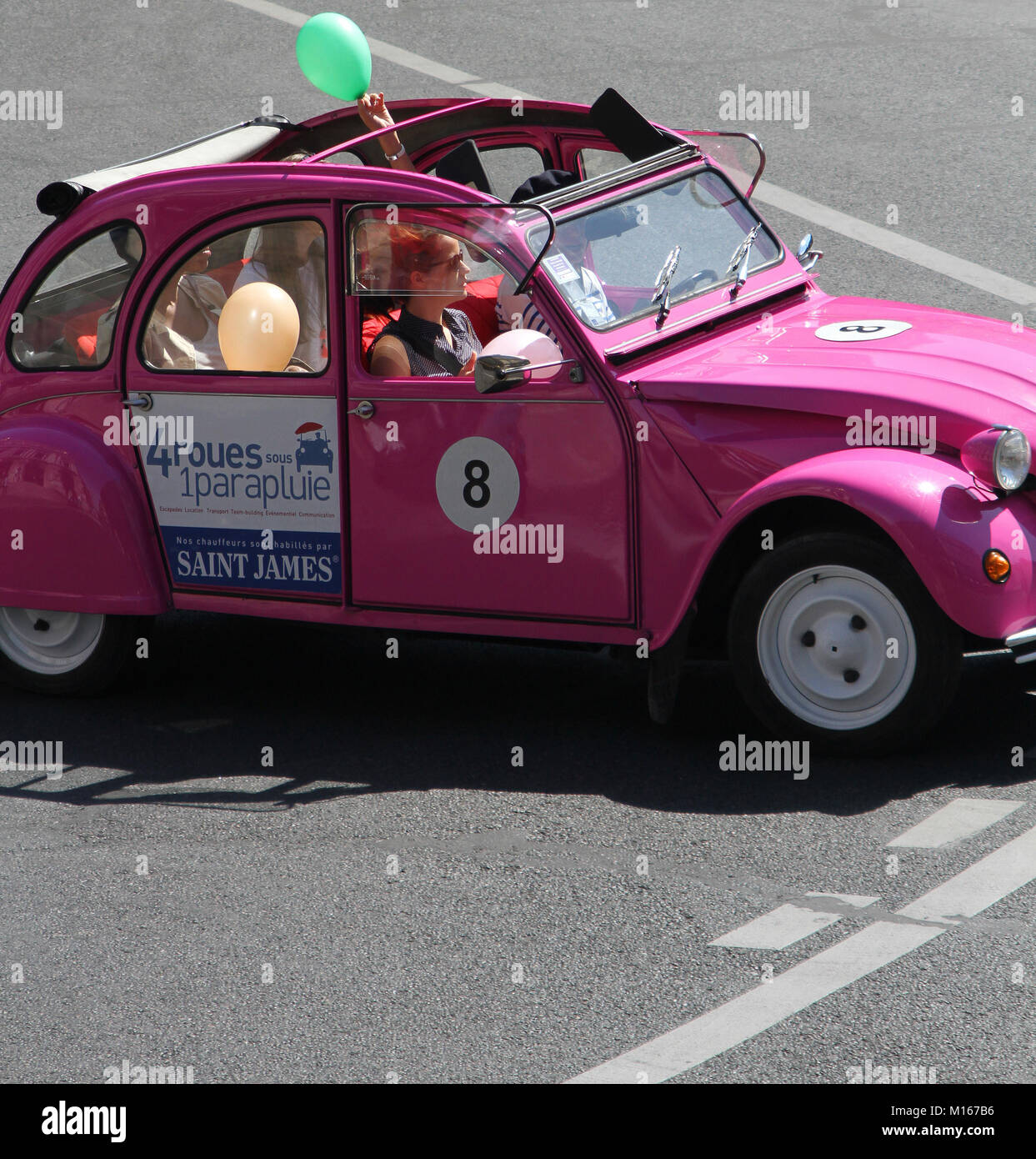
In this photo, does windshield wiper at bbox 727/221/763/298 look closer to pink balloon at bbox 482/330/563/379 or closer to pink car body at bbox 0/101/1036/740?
pink car body at bbox 0/101/1036/740

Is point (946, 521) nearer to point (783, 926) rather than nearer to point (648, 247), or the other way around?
point (783, 926)

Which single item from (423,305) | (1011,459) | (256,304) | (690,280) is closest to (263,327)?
(256,304)

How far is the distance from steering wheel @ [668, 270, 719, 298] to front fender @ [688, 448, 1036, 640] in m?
1.00

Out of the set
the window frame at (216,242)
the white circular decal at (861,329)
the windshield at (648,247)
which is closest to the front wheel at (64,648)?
the window frame at (216,242)

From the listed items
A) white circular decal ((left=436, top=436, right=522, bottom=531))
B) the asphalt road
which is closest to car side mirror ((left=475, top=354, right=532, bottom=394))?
A: white circular decal ((left=436, top=436, right=522, bottom=531))

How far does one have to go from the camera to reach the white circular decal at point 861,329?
5.72 meters

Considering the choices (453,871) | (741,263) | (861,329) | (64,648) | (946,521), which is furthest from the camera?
(64,648)

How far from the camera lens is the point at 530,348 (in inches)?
210

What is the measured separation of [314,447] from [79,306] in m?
1.24

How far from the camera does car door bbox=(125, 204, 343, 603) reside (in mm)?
5734

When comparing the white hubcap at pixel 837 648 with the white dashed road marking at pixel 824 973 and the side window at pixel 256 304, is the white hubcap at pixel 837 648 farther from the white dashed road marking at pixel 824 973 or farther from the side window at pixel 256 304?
the side window at pixel 256 304

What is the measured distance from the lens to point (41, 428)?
20.2 feet
